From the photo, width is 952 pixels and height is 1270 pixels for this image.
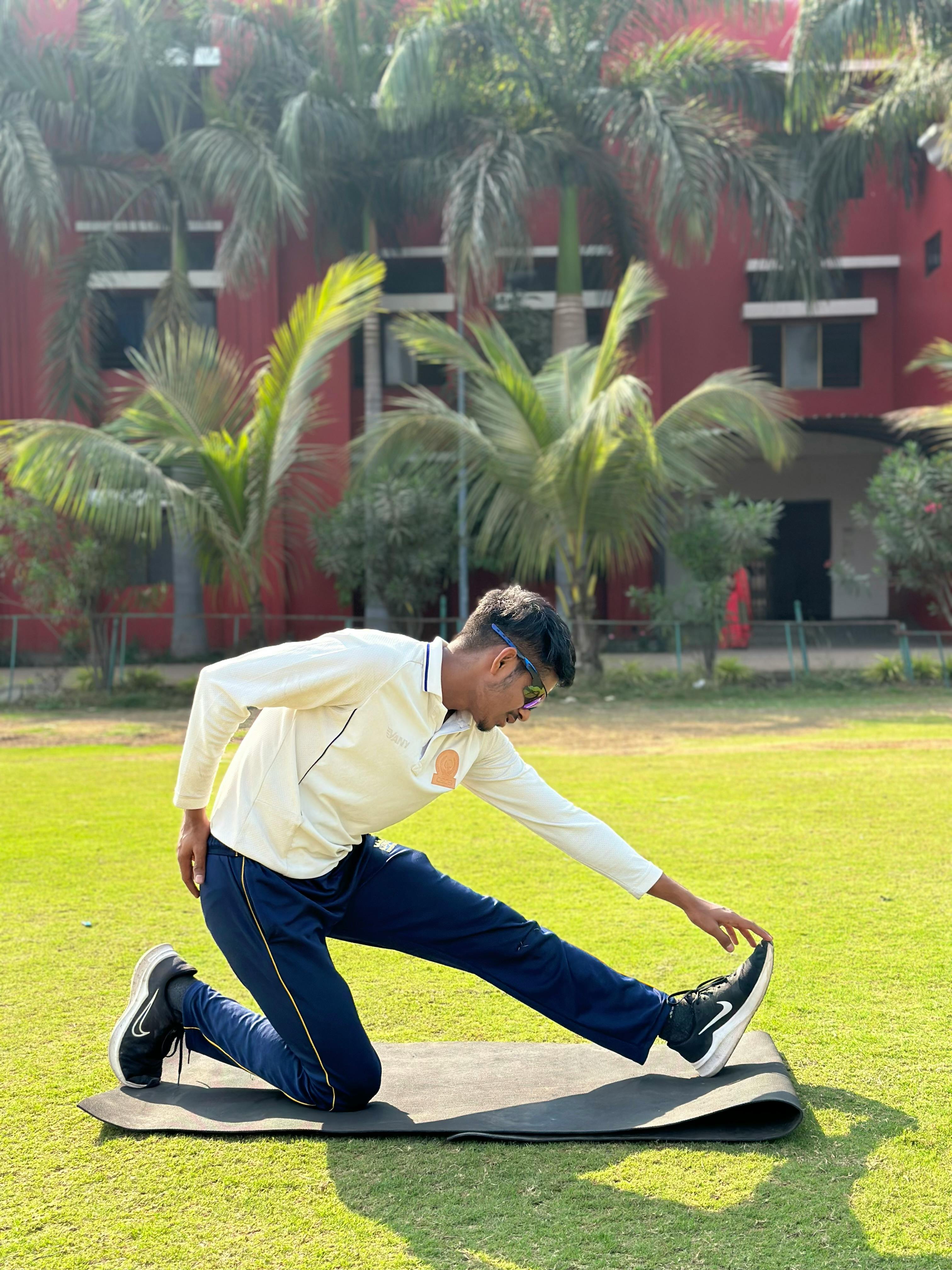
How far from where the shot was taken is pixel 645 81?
17.2 meters

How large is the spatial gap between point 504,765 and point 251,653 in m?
0.81

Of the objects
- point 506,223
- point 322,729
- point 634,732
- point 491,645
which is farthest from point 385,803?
point 506,223

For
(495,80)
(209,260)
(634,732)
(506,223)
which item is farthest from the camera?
(209,260)

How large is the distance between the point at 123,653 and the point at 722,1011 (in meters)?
13.0

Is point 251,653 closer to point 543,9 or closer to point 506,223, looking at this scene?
point 506,223

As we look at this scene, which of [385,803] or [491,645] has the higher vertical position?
[491,645]

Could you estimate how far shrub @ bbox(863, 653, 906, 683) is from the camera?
15031mm

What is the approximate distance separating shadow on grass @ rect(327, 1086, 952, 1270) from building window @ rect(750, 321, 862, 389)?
21.6m

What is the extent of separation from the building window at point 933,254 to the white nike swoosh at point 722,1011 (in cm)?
2045

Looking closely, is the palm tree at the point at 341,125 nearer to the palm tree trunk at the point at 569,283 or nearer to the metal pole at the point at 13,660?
the palm tree trunk at the point at 569,283

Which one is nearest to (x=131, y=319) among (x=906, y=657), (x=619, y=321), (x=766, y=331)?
(x=619, y=321)

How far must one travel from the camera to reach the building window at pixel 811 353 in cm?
2314

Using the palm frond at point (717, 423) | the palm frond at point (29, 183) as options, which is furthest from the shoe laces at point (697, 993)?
the palm frond at point (29, 183)

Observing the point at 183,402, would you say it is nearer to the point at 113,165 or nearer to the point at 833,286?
the point at 113,165
